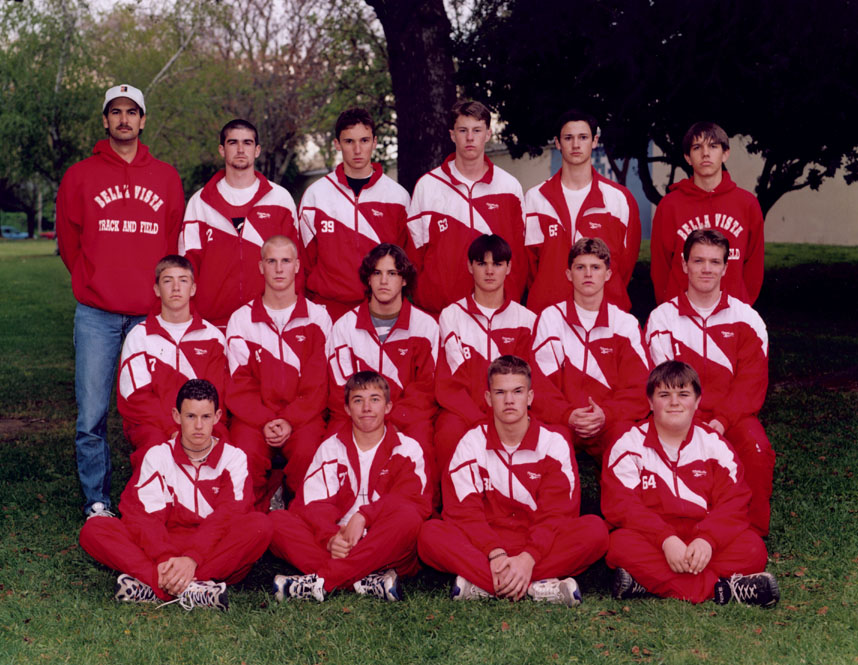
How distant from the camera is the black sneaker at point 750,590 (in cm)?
423

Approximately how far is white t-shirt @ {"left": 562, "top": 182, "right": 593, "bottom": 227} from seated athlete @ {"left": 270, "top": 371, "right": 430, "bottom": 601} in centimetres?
176

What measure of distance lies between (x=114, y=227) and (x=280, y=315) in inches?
43.6

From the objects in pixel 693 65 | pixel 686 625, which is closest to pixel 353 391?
pixel 686 625

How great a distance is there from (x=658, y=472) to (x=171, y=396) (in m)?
2.72

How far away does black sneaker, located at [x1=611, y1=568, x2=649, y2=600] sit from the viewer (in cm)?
443

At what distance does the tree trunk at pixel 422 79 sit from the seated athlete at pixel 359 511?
486 centimetres

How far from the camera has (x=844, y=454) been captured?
6.75 m

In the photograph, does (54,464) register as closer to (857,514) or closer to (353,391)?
(353,391)

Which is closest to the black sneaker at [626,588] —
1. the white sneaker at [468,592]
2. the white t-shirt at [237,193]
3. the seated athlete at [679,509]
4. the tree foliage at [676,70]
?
the seated athlete at [679,509]

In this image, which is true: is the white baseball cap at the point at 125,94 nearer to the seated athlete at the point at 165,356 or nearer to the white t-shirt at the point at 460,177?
the seated athlete at the point at 165,356

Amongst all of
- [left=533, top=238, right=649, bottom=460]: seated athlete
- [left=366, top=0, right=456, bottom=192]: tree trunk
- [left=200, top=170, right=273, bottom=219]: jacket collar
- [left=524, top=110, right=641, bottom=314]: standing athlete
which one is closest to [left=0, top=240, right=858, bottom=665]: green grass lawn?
[left=533, top=238, right=649, bottom=460]: seated athlete

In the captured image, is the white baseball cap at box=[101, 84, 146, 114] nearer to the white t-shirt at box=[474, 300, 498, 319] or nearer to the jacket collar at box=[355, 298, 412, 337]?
the jacket collar at box=[355, 298, 412, 337]

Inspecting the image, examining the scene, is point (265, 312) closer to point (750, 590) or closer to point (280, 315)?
point (280, 315)

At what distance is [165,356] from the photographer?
5336mm
